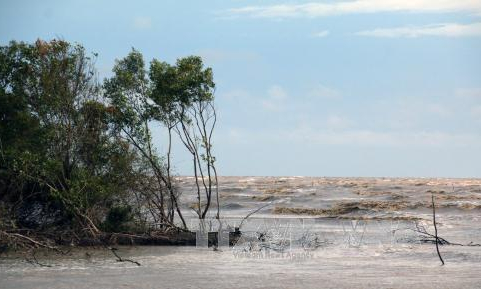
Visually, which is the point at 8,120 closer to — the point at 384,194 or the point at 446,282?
the point at 446,282

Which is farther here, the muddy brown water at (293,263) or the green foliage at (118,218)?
the green foliage at (118,218)

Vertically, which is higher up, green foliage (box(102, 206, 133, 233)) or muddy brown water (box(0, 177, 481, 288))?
green foliage (box(102, 206, 133, 233))

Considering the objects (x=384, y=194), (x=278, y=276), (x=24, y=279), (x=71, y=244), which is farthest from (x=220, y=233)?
(x=384, y=194)

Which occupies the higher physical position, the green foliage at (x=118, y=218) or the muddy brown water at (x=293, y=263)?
the green foliage at (x=118, y=218)

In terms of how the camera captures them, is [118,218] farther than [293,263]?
Yes

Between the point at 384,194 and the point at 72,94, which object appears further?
the point at 384,194

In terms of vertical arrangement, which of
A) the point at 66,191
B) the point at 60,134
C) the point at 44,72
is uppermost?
the point at 44,72

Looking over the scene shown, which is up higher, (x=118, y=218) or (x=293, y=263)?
(x=118, y=218)

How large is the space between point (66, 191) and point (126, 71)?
13.7 feet

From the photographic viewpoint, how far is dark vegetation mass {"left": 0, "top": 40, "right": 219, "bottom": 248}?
22.5 meters

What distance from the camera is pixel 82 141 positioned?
23.4 meters

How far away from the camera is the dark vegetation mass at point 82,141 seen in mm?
22500

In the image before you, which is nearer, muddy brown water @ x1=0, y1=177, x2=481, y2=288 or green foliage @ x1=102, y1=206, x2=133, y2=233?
muddy brown water @ x1=0, y1=177, x2=481, y2=288

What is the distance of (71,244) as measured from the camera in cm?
2231
